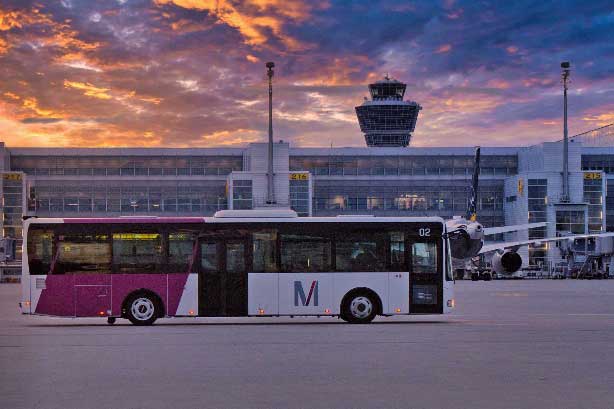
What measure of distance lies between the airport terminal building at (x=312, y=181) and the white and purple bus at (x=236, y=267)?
87835mm

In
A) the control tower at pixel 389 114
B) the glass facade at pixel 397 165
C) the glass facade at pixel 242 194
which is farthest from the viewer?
the control tower at pixel 389 114

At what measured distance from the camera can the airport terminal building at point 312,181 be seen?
380 ft

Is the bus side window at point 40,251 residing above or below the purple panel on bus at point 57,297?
above

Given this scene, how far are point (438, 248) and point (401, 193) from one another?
103m

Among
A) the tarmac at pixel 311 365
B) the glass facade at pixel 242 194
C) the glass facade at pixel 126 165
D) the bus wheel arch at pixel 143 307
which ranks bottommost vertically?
the tarmac at pixel 311 365

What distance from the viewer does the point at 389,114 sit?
191500 mm

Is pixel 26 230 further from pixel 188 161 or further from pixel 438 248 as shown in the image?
pixel 188 161

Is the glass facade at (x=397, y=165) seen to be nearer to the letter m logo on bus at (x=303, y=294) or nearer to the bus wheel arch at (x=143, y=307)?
the letter m logo on bus at (x=303, y=294)

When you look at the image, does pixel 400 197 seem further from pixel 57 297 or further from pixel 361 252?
pixel 57 297

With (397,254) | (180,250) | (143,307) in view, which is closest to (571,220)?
(397,254)

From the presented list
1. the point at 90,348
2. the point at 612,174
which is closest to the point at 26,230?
the point at 90,348

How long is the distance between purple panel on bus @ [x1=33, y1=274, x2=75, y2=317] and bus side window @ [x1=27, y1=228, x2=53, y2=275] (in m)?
0.38

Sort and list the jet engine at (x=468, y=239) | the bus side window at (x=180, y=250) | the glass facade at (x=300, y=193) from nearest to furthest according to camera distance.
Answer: the bus side window at (x=180, y=250), the jet engine at (x=468, y=239), the glass facade at (x=300, y=193)

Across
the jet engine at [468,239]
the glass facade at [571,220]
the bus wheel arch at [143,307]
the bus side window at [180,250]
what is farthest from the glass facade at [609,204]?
the bus wheel arch at [143,307]
